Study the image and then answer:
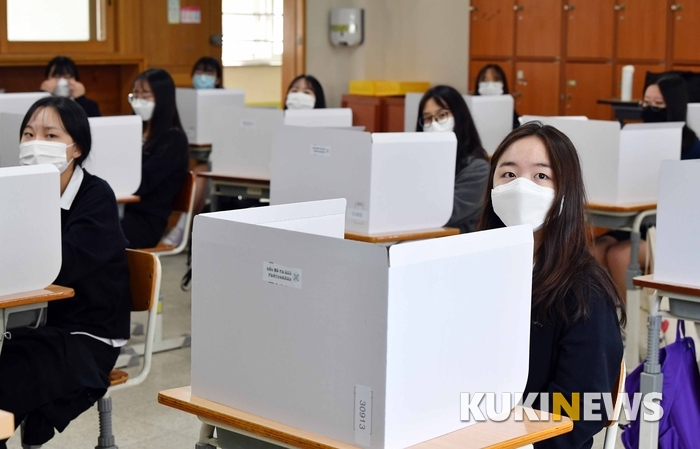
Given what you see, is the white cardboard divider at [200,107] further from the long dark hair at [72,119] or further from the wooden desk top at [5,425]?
the wooden desk top at [5,425]

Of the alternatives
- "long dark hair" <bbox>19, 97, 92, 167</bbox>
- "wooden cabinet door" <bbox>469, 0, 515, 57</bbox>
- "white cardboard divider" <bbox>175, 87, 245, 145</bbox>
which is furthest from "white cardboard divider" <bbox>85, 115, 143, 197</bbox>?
"wooden cabinet door" <bbox>469, 0, 515, 57</bbox>

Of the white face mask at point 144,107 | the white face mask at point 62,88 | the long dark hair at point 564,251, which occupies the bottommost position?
the long dark hair at point 564,251

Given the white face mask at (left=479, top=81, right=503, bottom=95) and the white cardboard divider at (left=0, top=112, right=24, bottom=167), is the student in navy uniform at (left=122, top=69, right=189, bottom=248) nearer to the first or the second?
the white cardboard divider at (left=0, top=112, right=24, bottom=167)

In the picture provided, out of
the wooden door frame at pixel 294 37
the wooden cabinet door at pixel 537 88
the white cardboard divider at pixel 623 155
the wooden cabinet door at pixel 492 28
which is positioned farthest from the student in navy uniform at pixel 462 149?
the wooden door frame at pixel 294 37

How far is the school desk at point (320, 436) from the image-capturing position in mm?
1511

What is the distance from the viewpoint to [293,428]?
1564mm

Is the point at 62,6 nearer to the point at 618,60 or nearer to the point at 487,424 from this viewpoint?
the point at 618,60

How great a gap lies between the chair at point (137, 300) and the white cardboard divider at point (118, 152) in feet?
4.83

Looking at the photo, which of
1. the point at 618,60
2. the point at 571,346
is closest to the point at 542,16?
the point at 618,60

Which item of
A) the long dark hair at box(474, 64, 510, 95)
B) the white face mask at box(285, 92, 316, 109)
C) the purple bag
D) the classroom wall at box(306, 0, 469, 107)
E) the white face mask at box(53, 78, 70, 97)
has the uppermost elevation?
the classroom wall at box(306, 0, 469, 107)

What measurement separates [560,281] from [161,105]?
11.9ft

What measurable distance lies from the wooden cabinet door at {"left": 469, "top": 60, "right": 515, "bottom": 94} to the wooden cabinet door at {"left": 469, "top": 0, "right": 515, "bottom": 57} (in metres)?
0.07

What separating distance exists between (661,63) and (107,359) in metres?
5.24

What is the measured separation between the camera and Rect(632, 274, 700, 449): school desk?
2.80m
